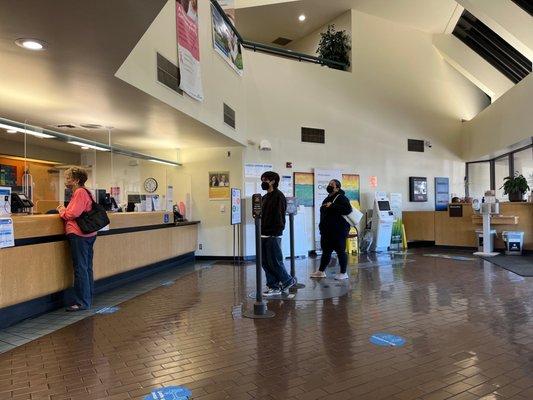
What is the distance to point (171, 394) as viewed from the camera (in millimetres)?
2512

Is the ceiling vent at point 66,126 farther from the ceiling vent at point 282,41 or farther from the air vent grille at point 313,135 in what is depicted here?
the ceiling vent at point 282,41

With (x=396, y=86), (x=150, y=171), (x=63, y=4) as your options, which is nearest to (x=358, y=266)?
(x=150, y=171)

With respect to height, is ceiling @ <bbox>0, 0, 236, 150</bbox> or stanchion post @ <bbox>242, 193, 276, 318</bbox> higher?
ceiling @ <bbox>0, 0, 236, 150</bbox>

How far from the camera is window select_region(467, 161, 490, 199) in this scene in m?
11.8

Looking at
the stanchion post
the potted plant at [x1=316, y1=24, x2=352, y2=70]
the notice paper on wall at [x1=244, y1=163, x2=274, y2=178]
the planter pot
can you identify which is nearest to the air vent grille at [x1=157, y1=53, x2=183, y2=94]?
the stanchion post

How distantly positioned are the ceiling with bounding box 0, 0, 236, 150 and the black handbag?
1.24 metres

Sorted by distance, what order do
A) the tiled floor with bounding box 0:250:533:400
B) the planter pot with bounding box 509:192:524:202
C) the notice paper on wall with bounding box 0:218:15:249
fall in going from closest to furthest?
1. the tiled floor with bounding box 0:250:533:400
2. the notice paper on wall with bounding box 0:218:15:249
3. the planter pot with bounding box 509:192:524:202

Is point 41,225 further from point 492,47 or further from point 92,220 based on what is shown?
point 492,47

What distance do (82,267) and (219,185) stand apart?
418 cm

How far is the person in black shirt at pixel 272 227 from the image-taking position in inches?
196

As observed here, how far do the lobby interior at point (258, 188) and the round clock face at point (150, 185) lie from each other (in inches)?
5.3

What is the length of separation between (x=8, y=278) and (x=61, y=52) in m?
2.16

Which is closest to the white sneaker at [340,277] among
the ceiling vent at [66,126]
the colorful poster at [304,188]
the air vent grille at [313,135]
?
the colorful poster at [304,188]

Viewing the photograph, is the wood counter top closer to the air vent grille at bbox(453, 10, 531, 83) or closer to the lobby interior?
the lobby interior
